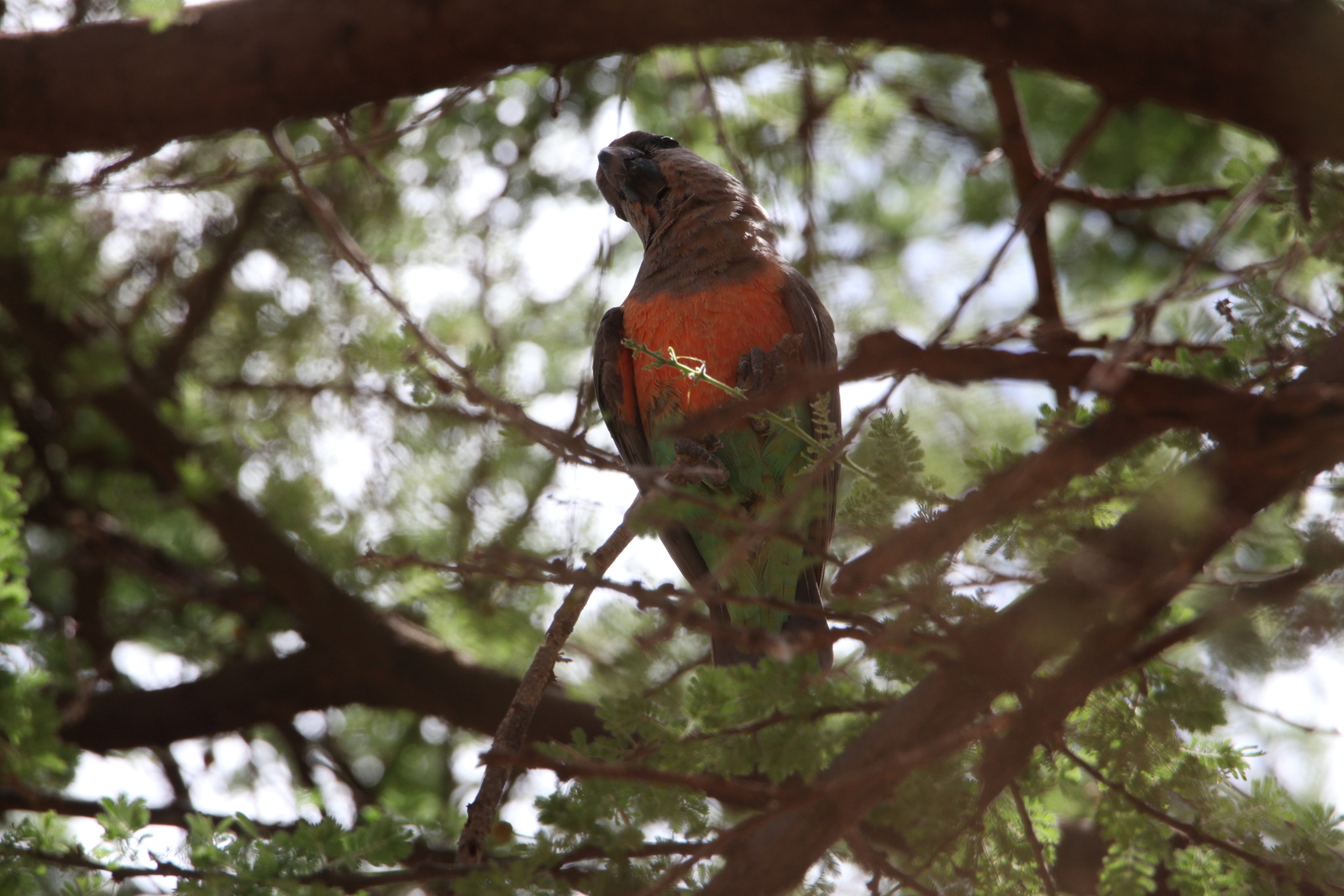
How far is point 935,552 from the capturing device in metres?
1.54

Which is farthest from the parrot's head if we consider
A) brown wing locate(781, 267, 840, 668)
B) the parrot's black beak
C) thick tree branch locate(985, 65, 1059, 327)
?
thick tree branch locate(985, 65, 1059, 327)

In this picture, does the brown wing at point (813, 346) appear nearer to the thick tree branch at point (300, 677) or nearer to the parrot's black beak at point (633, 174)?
the parrot's black beak at point (633, 174)

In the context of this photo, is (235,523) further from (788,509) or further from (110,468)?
(788,509)

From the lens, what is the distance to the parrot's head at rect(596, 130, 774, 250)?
429 cm

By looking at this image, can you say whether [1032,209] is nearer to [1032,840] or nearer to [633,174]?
[1032,840]

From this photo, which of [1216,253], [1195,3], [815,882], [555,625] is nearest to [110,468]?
[555,625]

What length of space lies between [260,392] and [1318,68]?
4.91 meters

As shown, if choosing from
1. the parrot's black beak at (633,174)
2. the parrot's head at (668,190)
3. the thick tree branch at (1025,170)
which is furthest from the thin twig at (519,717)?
the parrot's black beak at (633,174)

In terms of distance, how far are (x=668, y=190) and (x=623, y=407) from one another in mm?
1111

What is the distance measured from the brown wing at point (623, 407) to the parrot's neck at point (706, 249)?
205mm

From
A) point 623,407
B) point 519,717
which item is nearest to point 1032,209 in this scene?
point 519,717

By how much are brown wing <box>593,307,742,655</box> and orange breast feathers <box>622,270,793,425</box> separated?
19cm

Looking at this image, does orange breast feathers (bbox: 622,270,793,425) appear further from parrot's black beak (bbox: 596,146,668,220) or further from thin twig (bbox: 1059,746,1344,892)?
thin twig (bbox: 1059,746,1344,892)

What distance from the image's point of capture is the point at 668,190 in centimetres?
459
